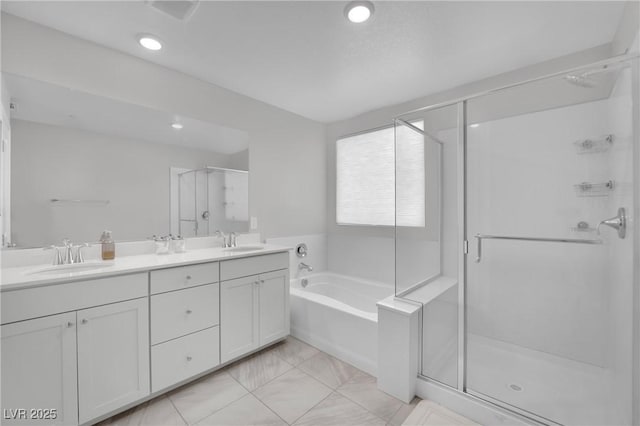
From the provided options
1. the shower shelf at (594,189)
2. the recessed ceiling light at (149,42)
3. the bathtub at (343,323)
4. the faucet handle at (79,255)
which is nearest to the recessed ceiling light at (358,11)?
the recessed ceiling light at (149,42)

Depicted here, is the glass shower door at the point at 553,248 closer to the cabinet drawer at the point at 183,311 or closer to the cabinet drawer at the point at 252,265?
the cabinet drawer at the point at 252,265

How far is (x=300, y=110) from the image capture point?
9.98 ft

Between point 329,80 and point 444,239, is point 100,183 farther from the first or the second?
point 444,239

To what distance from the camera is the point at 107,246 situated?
180 centimetres

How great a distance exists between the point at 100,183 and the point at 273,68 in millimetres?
1550

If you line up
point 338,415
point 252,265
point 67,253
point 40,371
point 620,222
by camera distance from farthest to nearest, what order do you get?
point 252,265 → point 67,253 → point 338,415 → point 620,222 → point 40,371

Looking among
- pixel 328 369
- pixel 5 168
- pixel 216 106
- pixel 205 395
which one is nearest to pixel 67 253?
pixel 5 168

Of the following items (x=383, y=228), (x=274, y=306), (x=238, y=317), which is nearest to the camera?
(x=238, y=317)

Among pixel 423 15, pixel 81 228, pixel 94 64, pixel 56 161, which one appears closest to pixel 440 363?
pixel 423 15

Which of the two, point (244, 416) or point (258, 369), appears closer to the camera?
point (244, 416)

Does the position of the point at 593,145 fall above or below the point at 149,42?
below

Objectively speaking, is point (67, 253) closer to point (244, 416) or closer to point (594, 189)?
point (244, 416)

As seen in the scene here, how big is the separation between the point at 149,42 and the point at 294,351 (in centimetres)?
260

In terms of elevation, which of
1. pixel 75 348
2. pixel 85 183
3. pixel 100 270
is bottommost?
pixel 75 348
